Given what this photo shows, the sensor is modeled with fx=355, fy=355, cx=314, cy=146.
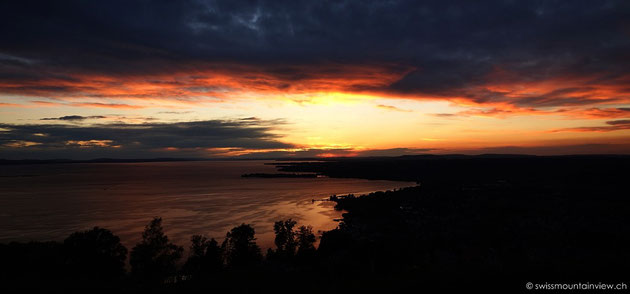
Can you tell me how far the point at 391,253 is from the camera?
31.2 metres

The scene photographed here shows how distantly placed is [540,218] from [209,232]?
144 feet

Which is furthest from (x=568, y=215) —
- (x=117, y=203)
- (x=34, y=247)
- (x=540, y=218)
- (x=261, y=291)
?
(x=117, y=203)

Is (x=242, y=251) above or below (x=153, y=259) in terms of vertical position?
below

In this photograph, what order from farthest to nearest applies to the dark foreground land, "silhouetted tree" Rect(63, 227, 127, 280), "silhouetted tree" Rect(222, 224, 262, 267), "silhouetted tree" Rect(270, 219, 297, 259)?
"silhouetted tree" Rect(270, 219, 297, 259), "silhouetted tree" Rect(222, 224, 262, 267), "silhouetted tree" Rect(63, 227, 127, 280), the dark foreground land

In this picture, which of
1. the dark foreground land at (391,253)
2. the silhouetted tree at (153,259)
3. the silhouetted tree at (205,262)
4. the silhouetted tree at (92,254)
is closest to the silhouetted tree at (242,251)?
the dark foreground land at (391,253)

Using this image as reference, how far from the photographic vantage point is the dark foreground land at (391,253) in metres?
13.9

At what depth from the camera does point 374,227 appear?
45.7 metres

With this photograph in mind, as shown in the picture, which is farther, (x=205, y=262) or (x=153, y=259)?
(x=153, y=259)

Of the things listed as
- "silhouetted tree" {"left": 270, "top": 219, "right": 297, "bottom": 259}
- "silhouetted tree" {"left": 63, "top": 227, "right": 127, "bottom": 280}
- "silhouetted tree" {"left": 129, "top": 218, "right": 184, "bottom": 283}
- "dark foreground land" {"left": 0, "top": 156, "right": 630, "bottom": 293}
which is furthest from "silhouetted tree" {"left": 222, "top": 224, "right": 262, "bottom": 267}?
"silhouetted tree" {"left": 63, "top": 227, "right": 127, "bottom": 280}

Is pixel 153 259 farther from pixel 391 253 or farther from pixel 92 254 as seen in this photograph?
pixel 391 253

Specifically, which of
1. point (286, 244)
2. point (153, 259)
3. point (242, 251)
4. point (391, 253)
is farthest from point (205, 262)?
point (391, 253)

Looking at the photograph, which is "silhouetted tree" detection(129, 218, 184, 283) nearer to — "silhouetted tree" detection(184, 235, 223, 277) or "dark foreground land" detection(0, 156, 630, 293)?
"dark foreground land" detection(0, 156, 630, 293)

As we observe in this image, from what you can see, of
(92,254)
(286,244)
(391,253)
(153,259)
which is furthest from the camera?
(286,244)

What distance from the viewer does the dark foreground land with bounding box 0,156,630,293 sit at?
13922mm
